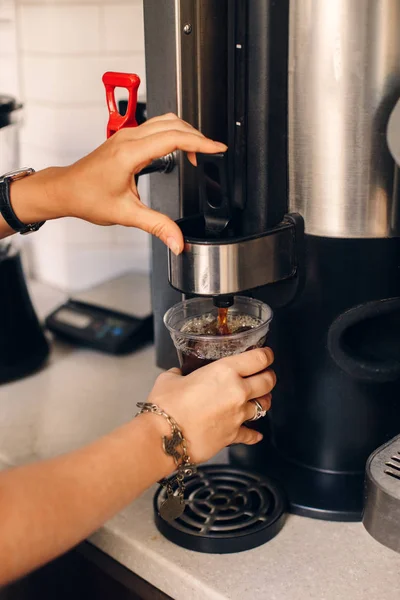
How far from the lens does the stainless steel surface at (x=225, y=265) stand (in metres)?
0.73

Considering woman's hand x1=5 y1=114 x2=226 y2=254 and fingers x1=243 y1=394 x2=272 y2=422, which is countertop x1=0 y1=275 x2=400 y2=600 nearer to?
fingers x1=243 y1=394 x2=272 y2=422

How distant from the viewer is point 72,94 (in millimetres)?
1490

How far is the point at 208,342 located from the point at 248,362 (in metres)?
0.05

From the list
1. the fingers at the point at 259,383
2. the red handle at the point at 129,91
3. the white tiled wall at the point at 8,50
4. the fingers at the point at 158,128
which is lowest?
the fingers at the point at 259,383

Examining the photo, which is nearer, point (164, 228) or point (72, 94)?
point (164, 228)

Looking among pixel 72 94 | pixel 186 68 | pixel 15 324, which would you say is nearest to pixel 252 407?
pixel 186 68

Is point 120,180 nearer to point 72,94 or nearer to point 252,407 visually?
point 252,407

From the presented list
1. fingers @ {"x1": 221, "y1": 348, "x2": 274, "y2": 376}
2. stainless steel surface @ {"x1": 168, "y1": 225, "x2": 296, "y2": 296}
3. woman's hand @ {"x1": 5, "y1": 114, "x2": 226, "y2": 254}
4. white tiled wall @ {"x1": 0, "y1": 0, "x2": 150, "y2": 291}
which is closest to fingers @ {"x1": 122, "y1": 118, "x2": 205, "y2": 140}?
woman's hand @ {"x1": 5, "y1": 114, "x2": 226, "y2": 254}

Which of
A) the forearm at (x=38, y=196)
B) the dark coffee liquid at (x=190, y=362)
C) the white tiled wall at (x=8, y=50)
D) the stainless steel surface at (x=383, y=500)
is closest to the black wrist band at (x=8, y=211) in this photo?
the forearm at (x=38, y=196)

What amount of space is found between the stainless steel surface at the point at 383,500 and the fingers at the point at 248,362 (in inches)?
5.7

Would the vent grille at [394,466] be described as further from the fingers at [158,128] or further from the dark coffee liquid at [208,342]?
the fingers at [158,128]

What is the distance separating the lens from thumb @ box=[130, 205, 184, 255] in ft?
2.39

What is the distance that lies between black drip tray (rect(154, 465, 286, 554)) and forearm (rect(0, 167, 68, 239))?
35cm

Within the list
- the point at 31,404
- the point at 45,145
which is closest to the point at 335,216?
the point at 31,404
